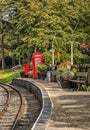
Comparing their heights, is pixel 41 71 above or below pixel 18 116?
below

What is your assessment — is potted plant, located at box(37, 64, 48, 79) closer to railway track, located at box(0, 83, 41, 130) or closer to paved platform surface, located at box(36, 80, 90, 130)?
railway track, located at box(0, 83, 41, 130)

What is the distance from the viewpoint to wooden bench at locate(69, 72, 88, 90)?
23.9 metres

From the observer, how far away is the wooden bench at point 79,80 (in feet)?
78.4

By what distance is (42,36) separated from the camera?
54.2 metres

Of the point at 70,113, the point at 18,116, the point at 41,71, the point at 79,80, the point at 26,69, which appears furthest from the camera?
the point at 26,69

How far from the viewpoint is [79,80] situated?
24.9m

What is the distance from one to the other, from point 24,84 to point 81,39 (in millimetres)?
18643

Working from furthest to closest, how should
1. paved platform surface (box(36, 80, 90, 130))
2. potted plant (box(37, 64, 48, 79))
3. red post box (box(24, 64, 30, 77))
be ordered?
red post box (box(24, 64, 30, 77)) < potted plant (box(37, 64, 48, 79)) < paved platform surface (box(36, 80, 90, 130))

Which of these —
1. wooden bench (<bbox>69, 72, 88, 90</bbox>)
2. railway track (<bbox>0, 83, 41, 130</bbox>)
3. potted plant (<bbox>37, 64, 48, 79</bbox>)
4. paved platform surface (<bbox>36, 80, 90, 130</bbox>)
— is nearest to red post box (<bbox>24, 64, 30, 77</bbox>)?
potted plant (<bbox>37, 64, 48, 79</bbox>)

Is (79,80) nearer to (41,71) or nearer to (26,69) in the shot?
(41,71)

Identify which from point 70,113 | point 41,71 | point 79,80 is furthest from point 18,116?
point 41,71

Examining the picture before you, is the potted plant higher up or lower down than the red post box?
higher up

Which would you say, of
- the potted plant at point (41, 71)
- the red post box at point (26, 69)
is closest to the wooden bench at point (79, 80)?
the potted plant at point (41, 71)

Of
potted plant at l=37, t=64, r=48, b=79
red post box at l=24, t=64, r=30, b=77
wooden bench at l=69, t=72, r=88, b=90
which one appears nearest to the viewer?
wooden bench at l=69, t=72, r=88, b=90
